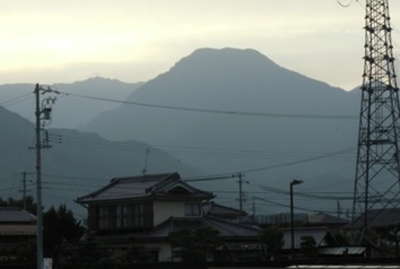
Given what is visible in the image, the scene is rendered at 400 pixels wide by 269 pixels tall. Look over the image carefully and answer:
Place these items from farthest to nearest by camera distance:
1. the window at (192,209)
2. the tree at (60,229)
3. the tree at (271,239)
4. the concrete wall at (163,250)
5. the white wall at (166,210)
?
the window at (192,209) < the tree at (271,239) < the white wall at (166,210) < the tree at (60,229) < the concrete wall at (163,250)

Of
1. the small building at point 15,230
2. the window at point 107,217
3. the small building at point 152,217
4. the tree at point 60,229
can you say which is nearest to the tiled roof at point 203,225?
the small building at point 152,217

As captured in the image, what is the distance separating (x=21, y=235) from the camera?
202 feet

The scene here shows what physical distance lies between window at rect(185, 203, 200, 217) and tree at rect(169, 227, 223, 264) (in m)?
7.55

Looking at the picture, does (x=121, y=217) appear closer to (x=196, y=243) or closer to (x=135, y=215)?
(x=135, y=215)

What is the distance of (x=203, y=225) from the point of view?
57969mm

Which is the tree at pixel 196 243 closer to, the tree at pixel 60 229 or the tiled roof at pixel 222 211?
the tree at pixel 60 229

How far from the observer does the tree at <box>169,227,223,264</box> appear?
167ft

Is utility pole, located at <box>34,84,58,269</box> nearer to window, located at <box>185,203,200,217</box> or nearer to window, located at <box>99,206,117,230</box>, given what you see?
window, located at <box>99,206,117,230</box>

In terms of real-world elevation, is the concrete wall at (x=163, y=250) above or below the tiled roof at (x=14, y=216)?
below

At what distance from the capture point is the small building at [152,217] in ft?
185

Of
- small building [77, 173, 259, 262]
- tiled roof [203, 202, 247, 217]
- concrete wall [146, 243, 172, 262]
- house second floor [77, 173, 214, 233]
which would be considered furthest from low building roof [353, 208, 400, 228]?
concrete wall [146, 243, 172, 262]

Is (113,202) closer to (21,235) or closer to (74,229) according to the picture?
(74,229)

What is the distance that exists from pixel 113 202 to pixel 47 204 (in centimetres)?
11934

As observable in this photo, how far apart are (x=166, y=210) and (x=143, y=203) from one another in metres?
1.78
